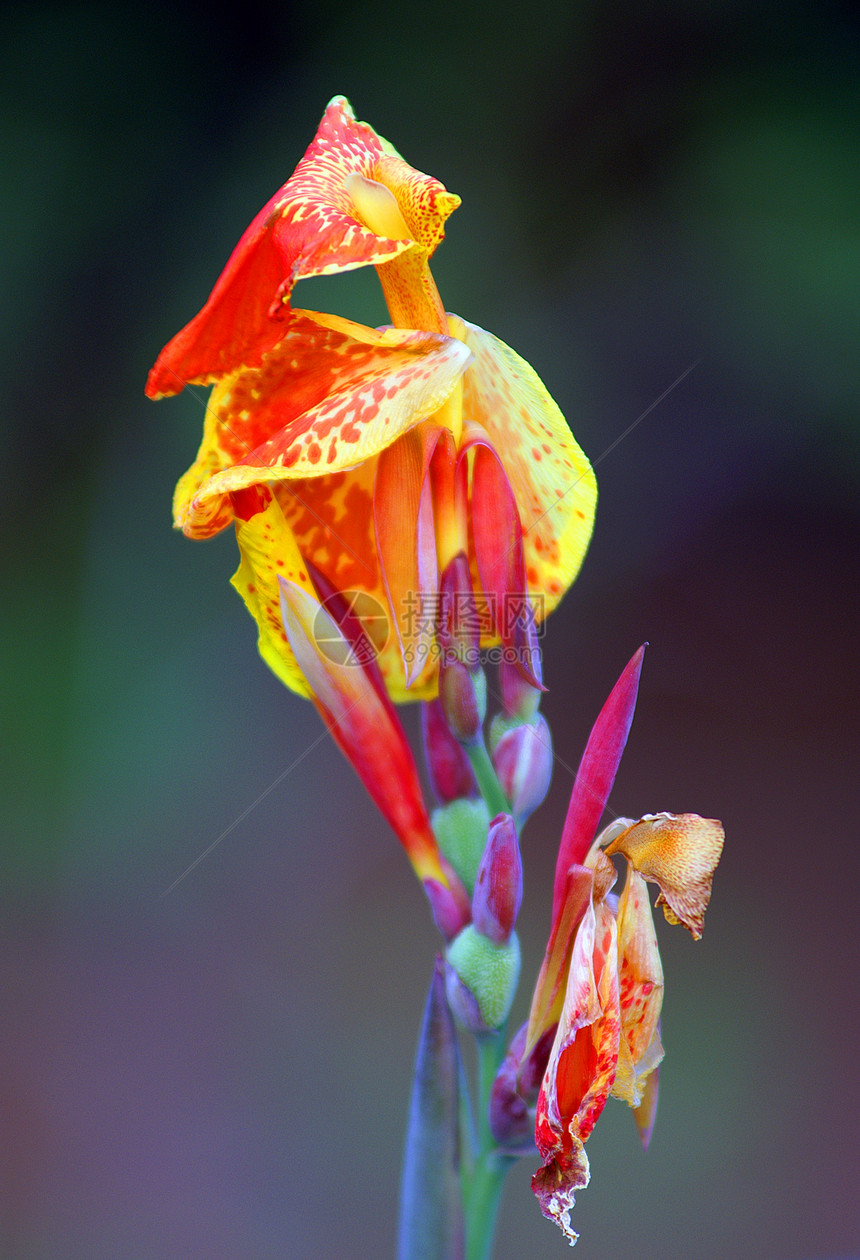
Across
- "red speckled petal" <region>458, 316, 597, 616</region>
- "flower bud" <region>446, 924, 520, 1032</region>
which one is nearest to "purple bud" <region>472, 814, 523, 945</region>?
"flower bud" <region>446, 924, 520, 1032</region>

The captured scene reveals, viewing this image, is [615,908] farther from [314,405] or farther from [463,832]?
[314,405]

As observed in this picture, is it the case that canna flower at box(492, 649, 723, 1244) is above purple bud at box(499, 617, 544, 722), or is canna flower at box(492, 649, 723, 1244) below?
below

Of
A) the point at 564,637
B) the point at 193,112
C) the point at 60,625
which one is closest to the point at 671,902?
the point at 564,637

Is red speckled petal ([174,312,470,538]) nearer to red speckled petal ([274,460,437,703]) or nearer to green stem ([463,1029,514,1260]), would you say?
red speckled petal ([274,460,437,703])

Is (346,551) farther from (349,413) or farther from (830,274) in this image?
(830,274)

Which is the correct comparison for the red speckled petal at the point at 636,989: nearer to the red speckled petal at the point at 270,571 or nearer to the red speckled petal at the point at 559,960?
the red speckled petal at the point at 559,960

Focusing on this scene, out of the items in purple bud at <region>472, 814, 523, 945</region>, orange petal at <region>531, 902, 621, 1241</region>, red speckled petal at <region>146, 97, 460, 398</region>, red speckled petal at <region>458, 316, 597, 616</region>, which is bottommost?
orange petal at <region>531, 902, 621, 1241</region>

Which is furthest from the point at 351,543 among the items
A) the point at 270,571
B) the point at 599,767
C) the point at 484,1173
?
the point at 484,1173

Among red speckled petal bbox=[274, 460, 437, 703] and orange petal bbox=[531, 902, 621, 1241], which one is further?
red speckled petal bbox=[274, 460, 437, 703]
